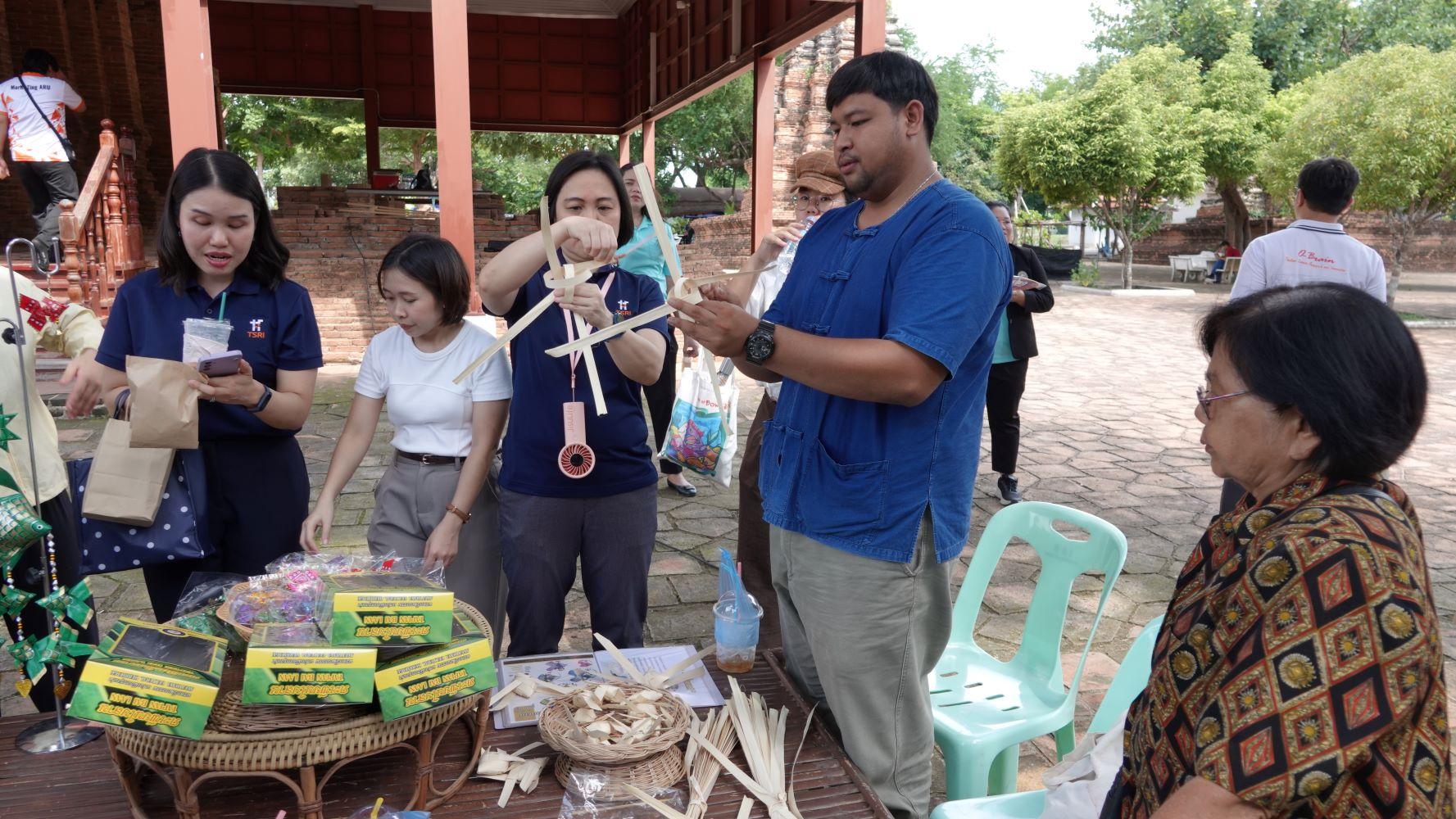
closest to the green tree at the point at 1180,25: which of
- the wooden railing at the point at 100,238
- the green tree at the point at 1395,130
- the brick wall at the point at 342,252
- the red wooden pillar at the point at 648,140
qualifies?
the green tree at the point at 1395,130

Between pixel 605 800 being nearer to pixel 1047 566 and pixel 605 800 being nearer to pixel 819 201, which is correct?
pixel 1047 566

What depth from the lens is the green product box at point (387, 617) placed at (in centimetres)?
146

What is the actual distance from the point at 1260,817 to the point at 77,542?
2.80 m

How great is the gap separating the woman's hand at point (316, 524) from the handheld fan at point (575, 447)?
1.97 feet

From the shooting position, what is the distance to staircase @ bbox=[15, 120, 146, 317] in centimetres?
775

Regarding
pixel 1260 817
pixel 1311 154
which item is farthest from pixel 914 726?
pixel 1311 154

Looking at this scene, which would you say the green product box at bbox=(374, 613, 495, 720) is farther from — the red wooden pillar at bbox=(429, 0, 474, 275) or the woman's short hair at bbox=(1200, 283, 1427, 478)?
the red wooden pillar at bbox=(429, 0, 474, 275)

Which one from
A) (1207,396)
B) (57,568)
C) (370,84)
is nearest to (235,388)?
(57,568)

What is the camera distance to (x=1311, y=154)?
61.5 ft

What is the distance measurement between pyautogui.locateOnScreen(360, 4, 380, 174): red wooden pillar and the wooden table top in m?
14.3

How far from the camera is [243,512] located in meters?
2.34

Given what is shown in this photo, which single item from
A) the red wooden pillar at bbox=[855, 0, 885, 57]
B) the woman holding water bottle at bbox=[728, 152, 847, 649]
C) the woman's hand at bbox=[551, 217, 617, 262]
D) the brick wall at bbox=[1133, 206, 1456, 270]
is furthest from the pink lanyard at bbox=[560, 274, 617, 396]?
the brick wall at bbox=[1133, 206, 1456, 270]

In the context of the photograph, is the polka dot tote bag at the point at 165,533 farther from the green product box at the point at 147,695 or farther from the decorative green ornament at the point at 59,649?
the green product box at the point at 147,695

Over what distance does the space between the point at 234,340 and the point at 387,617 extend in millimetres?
1167
